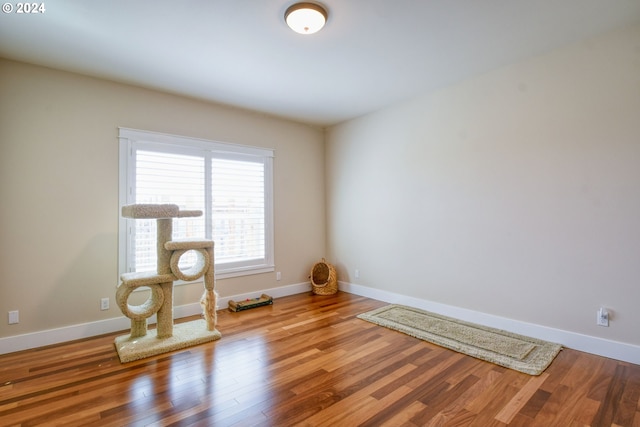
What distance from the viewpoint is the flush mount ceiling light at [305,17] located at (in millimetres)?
2151

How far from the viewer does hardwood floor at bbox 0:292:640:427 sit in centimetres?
183

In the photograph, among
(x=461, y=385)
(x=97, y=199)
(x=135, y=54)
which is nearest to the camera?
(x=461, y=385)

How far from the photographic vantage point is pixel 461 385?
2162mm

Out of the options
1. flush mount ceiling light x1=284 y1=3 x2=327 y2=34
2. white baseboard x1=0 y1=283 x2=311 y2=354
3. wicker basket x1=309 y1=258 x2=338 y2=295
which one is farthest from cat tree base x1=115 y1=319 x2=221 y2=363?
flush mount ceiling light x1=284 y1=3 x2=327 y2=34

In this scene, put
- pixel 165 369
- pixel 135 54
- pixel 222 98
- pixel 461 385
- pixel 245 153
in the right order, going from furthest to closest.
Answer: pixel 245 153
pixel 222 98
pixel 135 54
pixel 165 369
pixel 461 385

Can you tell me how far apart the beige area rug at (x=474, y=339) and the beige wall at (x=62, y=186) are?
2.43m

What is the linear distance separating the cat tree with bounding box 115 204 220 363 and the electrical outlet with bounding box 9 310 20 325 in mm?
874

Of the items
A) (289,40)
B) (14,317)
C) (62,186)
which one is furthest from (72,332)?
(289,40)

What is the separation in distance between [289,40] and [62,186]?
8.38 feet

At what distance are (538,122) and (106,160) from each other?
13.9 ft

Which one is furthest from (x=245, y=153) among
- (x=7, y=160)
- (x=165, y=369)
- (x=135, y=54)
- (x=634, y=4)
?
(x=634, y=4)

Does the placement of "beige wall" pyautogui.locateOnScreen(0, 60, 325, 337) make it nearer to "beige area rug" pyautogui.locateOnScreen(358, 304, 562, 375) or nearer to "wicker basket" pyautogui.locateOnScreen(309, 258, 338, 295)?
"wicker basket" pyautogui.locateOnScreen(309, 258, 338, 295)

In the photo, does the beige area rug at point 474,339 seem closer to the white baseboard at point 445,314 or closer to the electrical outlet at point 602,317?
the white baseboard at point 445,314

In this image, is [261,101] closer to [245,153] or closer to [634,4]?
[245,153]
